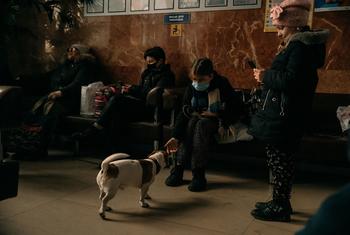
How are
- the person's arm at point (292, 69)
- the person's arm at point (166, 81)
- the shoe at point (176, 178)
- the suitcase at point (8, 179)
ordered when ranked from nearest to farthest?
the suitcase at point (8, 179) → the person's arm at point (292, 69) → the shoe at point (176, 178) → the person's arm at point (166, 81)

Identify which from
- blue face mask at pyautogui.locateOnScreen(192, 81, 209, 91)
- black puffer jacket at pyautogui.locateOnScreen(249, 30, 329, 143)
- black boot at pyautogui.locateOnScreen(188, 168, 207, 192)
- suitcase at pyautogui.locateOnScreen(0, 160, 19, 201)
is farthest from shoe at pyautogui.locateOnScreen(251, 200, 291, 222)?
suitcase at pyautogui.locateOnScreen(0, 160, 19, 201)

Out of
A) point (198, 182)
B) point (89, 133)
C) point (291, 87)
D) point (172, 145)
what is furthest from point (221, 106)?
point (89, 133)

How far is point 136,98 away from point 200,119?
0.94 meters

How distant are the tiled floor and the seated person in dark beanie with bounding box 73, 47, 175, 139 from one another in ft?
1.30

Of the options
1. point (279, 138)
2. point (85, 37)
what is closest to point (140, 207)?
point (279, 138)

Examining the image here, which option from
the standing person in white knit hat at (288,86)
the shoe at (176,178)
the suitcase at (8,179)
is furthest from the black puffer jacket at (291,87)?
the suitcase at (8,179)

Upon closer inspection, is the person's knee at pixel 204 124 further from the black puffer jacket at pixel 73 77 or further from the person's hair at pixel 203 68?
the black puffer jacket at pixel 73 77

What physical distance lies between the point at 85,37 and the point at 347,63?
9.55 ft

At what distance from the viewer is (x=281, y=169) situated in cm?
236

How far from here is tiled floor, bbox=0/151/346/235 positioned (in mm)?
2252

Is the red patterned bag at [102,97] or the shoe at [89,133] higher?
the red patterned bag at [102,97]

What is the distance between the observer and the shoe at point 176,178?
3.08 meters

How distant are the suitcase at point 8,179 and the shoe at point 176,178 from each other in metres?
1.43

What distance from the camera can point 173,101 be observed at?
3.44m
